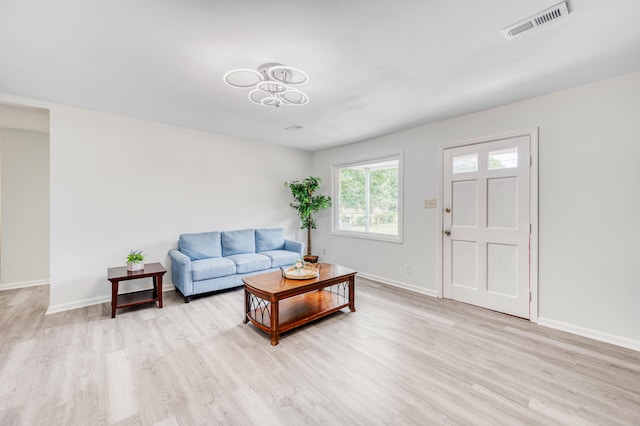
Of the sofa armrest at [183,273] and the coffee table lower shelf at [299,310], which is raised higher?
the sofa armrest at [183,273]

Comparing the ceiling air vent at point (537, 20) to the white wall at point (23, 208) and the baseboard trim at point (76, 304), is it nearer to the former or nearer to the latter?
the baseboard trim at point (76, 304)

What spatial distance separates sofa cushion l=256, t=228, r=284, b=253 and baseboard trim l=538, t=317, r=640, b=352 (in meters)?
3.85

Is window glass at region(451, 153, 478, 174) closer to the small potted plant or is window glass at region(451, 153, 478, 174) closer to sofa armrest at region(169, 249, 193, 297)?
sofa armrest at region(169, 249, 193, 297)

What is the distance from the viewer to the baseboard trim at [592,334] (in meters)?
2.41

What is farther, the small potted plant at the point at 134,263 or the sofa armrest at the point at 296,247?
the sofa armrest at the point at 296,247

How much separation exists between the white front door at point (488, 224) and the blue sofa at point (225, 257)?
100 inches

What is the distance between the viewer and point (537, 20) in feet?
5.58

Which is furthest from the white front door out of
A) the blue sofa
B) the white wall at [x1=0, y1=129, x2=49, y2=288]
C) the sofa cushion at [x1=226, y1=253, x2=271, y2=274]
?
the white wall at [x1=0, y1=129, x2=49, y2=288]

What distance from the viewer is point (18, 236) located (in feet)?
13.5

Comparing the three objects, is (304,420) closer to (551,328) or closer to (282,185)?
(551,328)

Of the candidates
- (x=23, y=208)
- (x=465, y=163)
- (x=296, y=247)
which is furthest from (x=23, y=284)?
(x=465, y=163)

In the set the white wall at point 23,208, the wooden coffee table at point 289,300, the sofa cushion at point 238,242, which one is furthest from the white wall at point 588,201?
the white wall at point 23,208

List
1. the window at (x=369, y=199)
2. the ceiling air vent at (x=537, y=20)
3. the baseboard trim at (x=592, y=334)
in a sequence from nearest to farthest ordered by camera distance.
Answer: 1. the ceiling air vent at (x=537, y=20)
2. the baseboard trim at (x=592, y=334)
3. the window at (x=369, y=199)

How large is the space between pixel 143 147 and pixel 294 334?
10.9 ft
